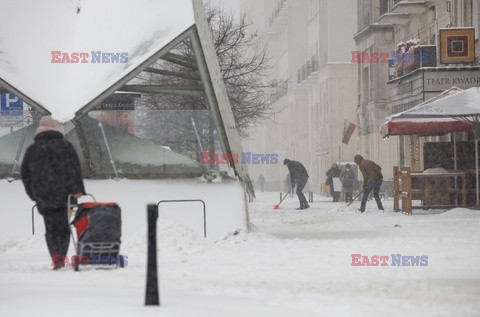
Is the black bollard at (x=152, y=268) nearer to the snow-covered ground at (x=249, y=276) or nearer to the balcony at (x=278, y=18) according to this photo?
the snow-covered ground at (x=249, y=276)

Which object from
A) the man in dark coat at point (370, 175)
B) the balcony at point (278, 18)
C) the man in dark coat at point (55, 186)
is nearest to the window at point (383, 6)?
the man in dark coat at point (370, 175)

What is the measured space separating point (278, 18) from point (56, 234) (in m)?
70.9

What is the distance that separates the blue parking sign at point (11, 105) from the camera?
67.2ft

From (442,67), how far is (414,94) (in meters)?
2.20

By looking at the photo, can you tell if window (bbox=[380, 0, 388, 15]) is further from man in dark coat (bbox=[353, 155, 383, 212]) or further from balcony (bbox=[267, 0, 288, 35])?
balcony (bbox=[267, 0, 288, 35])

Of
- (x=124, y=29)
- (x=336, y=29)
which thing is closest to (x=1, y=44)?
(x=124, y=29)

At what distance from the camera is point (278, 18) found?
3187 inches

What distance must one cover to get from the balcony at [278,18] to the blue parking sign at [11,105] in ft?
191

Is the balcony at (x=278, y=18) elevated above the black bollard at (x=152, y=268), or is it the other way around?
the balcony at (x=278, y=18)

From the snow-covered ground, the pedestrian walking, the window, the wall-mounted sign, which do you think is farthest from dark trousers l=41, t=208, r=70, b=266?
the window

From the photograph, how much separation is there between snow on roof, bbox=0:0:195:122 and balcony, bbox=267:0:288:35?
58.4m

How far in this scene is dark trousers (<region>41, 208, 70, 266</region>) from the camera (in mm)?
10992

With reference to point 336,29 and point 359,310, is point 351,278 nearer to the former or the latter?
point 359,310
